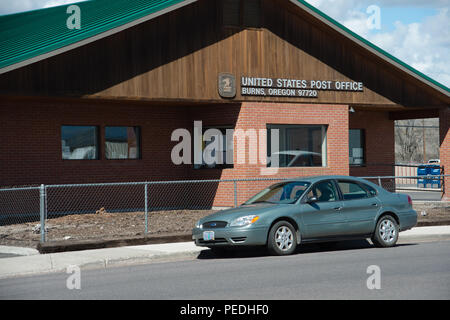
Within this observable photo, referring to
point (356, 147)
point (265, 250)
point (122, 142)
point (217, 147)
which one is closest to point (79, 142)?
point (122, 142)

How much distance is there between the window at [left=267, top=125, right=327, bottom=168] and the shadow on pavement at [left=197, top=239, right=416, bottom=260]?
7.33 m

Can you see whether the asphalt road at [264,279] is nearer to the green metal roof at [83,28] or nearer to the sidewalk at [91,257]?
the sidewalk at [91,257]

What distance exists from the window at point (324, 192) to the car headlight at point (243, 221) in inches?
59.3

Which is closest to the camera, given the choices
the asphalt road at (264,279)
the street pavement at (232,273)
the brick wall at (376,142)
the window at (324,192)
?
the asphalt road at (264,279)

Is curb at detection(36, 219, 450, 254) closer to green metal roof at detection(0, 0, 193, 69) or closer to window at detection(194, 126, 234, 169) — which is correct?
green metal roof at detection(0, 0, 193, 69)

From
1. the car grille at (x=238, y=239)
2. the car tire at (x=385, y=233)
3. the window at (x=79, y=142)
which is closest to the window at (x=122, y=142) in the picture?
the window at (x=79, y=142)

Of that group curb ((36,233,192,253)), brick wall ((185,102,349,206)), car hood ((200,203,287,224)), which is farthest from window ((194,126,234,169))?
car hood ((200,203,287,224))

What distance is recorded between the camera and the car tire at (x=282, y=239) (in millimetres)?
13875

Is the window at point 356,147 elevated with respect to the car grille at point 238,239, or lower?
elevated

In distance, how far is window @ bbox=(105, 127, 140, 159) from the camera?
23.2m

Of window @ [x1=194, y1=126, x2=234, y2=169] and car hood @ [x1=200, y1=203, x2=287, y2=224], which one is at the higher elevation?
window @ [x1=194, y1=126, x2=234, y2=169]

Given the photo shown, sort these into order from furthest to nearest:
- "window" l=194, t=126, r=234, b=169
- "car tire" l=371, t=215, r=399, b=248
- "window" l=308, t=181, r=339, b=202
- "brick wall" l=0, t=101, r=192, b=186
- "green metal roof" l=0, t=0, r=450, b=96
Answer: "window" l=194, t=126, r=234, b=169, "brick wall" l=0, t=101, r=192, b=186, "green metal roof" l=0, t=0, r=450, b=96, "car tire" l=371, t=215, r=399, b=248, "window" l=308, t=181, r=339, b=202

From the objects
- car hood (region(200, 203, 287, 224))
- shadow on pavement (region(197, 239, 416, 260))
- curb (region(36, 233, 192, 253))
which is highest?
car hood (region(200, 203, 287, 224))

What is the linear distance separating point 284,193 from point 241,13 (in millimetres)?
9249
